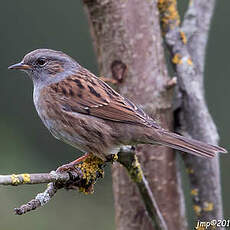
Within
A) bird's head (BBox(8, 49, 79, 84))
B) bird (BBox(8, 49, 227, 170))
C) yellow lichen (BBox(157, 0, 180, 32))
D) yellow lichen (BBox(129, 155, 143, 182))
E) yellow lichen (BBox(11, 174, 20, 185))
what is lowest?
yellow lichen (BBox(11, 174, 20, 185))

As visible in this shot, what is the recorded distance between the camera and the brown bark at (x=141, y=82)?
4.63 meters

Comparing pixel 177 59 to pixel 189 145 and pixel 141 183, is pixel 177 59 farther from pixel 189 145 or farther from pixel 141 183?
pixel 141 183

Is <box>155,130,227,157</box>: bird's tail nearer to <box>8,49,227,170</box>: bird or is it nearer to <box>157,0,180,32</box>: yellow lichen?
<box>8,49,227,170</box>: bird

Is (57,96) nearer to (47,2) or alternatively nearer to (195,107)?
(195,107)

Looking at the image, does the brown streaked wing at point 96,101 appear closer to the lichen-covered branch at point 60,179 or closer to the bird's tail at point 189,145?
the bird's tail at point 189,145

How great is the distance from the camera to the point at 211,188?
4.71m

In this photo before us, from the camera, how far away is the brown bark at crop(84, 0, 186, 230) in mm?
4629

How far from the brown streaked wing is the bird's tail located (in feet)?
0.57

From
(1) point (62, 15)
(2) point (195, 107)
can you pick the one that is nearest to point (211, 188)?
(2) point (195, 107)

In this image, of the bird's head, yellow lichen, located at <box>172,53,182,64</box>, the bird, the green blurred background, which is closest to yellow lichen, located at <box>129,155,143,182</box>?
the bird

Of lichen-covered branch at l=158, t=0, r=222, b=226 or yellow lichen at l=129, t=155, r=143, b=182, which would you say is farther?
lichen-covered branch at l=158, t=0, r=222, b=226

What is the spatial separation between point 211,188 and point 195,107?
0.64 metres

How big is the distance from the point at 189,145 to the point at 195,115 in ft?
2.30

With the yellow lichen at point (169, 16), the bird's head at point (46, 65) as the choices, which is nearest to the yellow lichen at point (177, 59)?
the yellow lichen at point (169, 16)
